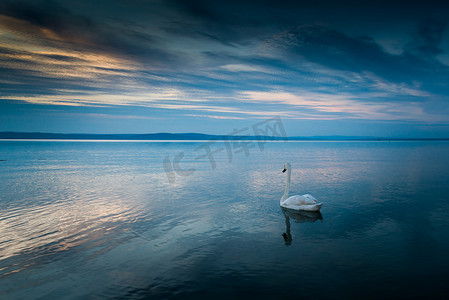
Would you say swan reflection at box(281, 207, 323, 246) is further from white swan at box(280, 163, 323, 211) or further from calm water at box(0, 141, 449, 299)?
white swan at box(280, 163, 323, 211)

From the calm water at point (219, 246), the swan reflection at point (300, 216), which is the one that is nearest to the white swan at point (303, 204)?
the swan reflection at point (300, 216)

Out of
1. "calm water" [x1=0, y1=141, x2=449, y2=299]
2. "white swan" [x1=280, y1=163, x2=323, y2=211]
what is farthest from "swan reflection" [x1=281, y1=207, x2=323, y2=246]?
"white swan" [x1=280, y1=163, x2=323, y2=211]

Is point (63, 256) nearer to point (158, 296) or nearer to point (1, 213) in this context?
point (158, 296)

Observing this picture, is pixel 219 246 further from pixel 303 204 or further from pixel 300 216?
pixel 303 204

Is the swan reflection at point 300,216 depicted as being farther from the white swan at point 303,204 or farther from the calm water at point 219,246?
the white swan at point 303,204

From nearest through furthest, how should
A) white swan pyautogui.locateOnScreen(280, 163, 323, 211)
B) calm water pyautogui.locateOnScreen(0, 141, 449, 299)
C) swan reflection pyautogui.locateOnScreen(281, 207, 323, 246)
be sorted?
calm water pyautogui.locateOnScreen(0, 141, 449, 299)
swan reflection pyautogui.locateOnScreen(281, 207, 323, 246)
white swan pyautogui.locateOnScreen(280, 163, 323, 211)

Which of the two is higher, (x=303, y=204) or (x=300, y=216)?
(x=303, y=204)

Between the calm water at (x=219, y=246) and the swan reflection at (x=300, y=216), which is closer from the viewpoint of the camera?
the calm water at (x=219, y=246)

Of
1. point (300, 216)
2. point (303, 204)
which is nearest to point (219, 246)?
point (300, 216)

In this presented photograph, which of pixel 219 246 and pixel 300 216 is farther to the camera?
pixel 300 216

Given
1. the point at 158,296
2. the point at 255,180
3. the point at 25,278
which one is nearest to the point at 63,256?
the point at 25,278

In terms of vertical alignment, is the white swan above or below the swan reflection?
above

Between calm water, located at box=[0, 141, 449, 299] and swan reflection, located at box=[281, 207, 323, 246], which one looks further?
swan reflection, located at box=[281, 207, 323, 246]

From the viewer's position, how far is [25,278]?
846 centimetres
